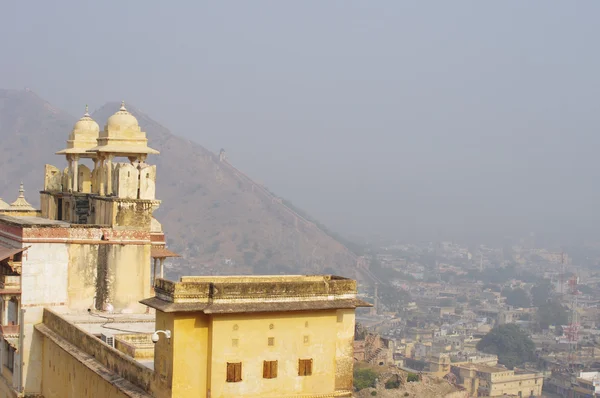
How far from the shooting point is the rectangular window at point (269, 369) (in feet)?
45.1

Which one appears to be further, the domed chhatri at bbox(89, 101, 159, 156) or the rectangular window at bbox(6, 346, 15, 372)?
the domed chhatri at bbox(89, 101, 159, 156)

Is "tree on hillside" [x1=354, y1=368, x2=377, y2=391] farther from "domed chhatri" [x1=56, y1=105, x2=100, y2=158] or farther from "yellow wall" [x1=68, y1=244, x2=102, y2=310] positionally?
"yellow wall" [x1=68, y1=244, x2=102, y2=310]

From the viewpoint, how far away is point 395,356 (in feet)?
329

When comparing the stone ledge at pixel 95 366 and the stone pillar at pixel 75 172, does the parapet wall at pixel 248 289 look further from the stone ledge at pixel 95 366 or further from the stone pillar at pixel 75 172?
the stone pillar at pixel 75 172

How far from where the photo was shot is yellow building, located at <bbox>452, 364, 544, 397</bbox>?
89000 millimetres

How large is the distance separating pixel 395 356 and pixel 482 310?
7044 cm

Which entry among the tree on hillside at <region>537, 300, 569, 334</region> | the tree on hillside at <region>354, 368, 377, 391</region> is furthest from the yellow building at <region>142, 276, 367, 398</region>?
the tree on hillside at <region>537, 300, 569, 334</region>

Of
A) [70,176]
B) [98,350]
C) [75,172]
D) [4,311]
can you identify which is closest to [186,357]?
[98,350]

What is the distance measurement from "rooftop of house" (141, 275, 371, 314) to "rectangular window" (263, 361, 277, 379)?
77 cm

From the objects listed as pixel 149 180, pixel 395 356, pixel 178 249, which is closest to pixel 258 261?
pixel 178 249

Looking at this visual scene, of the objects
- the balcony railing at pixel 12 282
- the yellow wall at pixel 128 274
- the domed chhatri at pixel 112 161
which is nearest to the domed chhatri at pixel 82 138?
the domed chhatri at pixel 112 161

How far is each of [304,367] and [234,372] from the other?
1.10 meters

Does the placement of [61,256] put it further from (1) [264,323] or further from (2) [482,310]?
(2) [482,310]

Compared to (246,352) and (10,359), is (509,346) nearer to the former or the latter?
(10,359)
